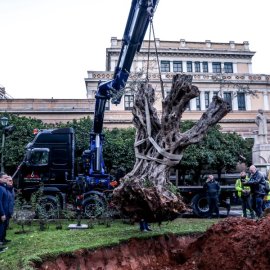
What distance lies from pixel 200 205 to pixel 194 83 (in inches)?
990

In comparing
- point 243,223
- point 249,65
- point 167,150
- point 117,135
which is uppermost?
point 249,65

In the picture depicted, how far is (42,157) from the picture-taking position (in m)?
15.0

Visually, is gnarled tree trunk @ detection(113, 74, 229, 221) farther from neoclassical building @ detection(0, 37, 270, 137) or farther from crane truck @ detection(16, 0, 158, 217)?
neoclassical building @ detection(0, 37, 270, 137)

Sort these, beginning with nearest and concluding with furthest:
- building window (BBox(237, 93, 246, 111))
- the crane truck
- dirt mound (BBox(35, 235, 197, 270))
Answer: dirt mound (BBox(35, 235, 197, 270))
the crane truck
building window (BBox(237, 93, 246, 111))

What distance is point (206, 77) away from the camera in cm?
3991

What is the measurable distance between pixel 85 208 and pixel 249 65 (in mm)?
38905

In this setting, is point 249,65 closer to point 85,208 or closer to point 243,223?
point 85,208

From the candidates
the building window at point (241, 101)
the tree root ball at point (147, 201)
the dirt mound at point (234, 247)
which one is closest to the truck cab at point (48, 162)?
the tree root ball at point (147, 201)

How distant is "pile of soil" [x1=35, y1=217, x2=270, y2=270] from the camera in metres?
5.62

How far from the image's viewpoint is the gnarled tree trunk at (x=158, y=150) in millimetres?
6922

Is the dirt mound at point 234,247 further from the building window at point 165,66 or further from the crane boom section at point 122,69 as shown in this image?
the building window at point 165,66

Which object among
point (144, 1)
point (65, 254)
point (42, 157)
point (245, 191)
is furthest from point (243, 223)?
point (42, 157)

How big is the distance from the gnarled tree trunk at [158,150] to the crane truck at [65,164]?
5600 millimetres

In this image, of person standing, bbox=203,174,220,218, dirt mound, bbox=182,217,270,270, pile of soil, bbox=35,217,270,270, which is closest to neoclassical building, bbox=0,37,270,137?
person standing, bbox=203,174,220,218
